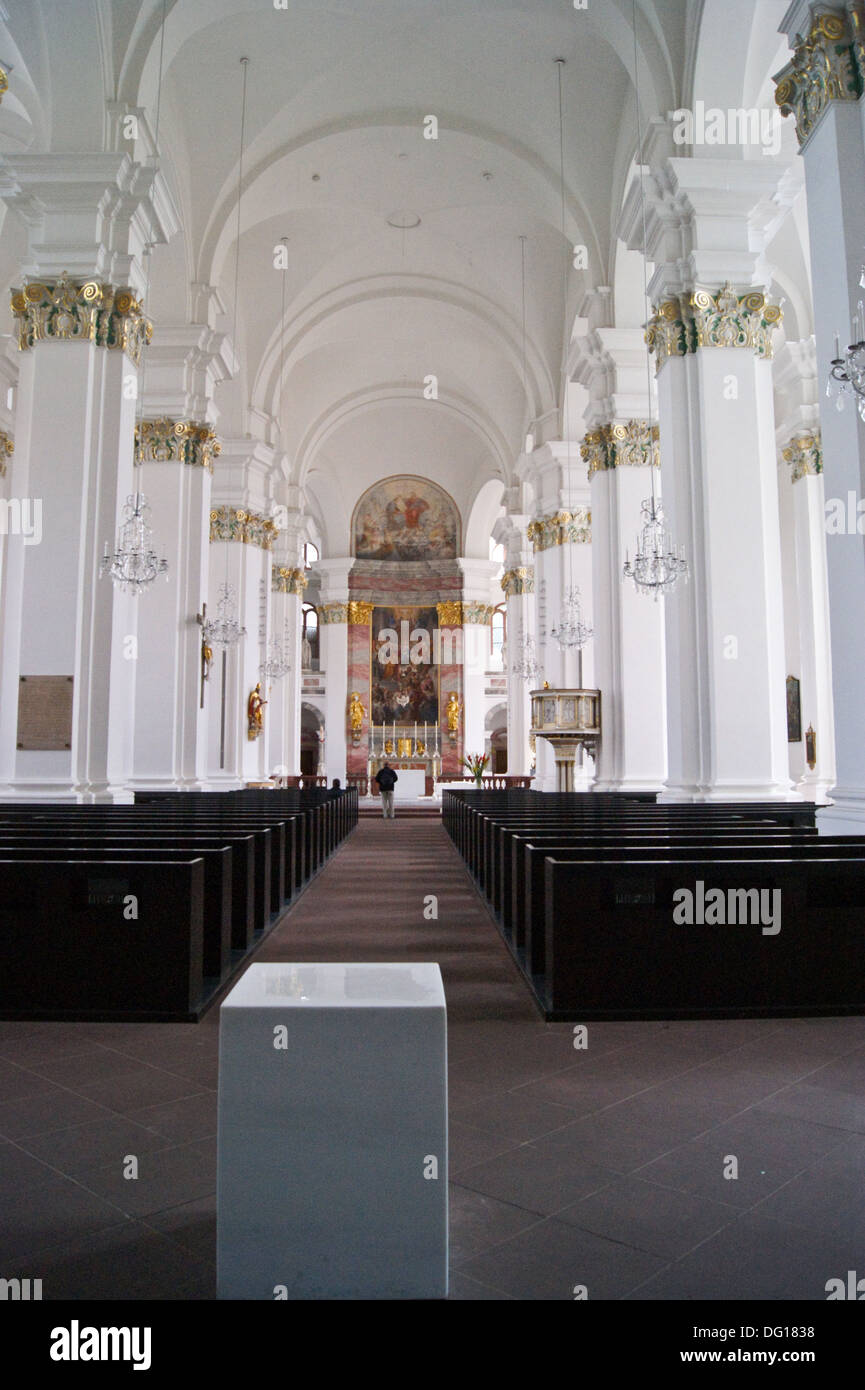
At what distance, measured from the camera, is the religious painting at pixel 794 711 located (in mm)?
15156

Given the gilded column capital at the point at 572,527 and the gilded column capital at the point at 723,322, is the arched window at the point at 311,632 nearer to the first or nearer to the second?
the gilded column capital at the point at 572,527

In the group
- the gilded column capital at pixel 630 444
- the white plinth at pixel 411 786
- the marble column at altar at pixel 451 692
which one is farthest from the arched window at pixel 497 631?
the gilded column capital at pixel 630 444

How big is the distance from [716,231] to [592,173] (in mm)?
4491

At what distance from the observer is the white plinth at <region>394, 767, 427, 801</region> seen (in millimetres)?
25336

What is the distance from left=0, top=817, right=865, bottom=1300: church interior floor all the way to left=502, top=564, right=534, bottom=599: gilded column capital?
1834 centimetres

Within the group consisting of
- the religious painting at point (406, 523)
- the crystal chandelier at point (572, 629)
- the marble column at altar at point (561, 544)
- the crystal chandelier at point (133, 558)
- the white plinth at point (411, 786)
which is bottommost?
the white plinth at point (411, 786)

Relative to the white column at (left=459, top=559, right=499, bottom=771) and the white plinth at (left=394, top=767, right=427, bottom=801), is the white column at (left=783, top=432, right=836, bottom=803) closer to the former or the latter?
the white plinth at (left=394, top=767, right=427, bottom=801)

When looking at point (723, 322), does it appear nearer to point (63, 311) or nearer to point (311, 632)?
point (63, 311)

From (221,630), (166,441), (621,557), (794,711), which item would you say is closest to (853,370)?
(621,557)

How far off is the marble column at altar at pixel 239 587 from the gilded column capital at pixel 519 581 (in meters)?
6.41

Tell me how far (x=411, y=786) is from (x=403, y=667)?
21.9 ft

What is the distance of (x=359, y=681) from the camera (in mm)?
30578

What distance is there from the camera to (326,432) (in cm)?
2509
